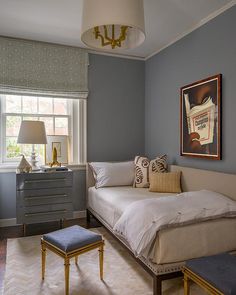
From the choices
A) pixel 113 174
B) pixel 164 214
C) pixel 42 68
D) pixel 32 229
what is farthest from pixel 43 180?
pixel 164 214

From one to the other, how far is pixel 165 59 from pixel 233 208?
2464mm

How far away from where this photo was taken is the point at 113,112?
13.8 ft

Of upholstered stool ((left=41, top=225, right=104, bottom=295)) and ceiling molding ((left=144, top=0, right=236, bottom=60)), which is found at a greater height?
ceiling molding ((left=144, top=0, right=236, bottom=60))

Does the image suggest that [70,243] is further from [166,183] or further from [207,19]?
[207,19]

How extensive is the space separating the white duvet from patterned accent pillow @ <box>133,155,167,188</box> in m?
1.14

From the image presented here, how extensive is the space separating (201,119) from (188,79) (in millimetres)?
604

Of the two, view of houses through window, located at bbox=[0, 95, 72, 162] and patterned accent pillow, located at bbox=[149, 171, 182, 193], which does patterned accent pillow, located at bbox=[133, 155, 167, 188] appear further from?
view of houses through window, located at bbox=[0, 95, 72, 162]

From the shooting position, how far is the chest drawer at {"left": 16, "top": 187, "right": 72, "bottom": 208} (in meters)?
3.26

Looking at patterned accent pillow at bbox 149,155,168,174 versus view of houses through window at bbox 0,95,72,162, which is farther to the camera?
view of houses through window at bbox 0,95,72,162

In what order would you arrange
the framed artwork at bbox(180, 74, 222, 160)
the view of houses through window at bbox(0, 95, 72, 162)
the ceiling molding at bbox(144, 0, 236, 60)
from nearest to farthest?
the ceiling molding at bbox(144, 0, 236, 60), the framed artwork at bbox(180, 74, 222, 160), the view of houses through window at bbox(0, 95, 72, 162)

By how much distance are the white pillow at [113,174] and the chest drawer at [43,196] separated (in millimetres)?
446

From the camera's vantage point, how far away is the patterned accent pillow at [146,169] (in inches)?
140

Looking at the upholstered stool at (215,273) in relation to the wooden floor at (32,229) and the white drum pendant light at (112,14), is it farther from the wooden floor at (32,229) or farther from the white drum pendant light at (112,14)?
the wooden floor at (32,229)

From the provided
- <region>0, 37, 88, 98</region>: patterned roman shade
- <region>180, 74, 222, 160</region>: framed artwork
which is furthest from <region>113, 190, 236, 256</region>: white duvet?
<region>0, 37, 88, 98</region>: patterned roman shade
